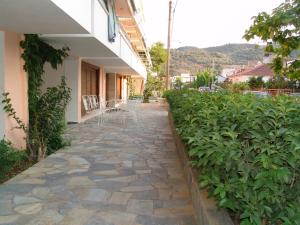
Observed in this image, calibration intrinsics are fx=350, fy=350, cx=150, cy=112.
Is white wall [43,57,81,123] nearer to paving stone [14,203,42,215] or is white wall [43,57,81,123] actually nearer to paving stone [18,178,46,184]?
paving stone [18,178,46,184]

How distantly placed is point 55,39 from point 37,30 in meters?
1.61

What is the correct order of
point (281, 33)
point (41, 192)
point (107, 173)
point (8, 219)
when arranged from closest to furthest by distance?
point (8, 219) < point (41, 192) < point (107, 173) < point (281, 33)

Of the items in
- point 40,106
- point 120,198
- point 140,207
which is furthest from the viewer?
point 40,106

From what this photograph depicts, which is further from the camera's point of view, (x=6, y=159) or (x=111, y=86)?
(x=111, y=86)

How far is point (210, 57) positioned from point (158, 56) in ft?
147

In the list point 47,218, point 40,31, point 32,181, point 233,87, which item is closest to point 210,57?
point 233,87

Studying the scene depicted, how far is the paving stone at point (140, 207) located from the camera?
163 inches

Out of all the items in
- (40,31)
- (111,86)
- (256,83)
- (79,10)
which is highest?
(79,10)

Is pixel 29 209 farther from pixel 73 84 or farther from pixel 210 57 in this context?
pixel 210 57

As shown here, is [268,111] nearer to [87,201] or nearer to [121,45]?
[87,201]

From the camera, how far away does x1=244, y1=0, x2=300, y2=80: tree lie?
226 inches

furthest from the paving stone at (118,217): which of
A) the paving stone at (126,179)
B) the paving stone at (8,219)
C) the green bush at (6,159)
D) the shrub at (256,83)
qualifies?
the shrub at (256,83)

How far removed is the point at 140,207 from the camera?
4.30 meters

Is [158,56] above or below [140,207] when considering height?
above
